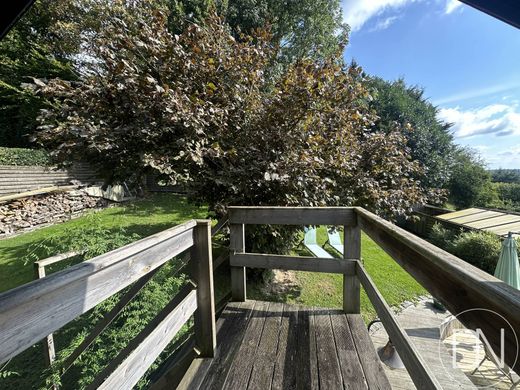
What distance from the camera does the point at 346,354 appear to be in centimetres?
167

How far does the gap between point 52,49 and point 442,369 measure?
49.3 feet

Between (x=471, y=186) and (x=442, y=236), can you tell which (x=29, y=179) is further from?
(x=471, y=186)

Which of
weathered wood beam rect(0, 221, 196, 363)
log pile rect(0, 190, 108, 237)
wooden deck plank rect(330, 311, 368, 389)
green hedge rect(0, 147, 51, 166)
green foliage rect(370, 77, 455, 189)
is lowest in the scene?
wooden deck plank rect(330, 311, 368, 389)

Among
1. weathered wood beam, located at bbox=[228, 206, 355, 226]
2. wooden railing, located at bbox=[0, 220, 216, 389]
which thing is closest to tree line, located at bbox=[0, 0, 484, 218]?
weathered wood beam, located at bbox=[228, 206, 355, 226]

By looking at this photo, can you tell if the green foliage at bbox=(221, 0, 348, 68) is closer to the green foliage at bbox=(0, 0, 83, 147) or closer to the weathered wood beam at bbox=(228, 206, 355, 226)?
the green foliage at bbox=(0, 0, 83, 147)

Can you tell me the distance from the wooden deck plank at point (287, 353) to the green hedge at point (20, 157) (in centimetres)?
812

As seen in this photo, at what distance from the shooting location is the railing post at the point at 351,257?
1992 millimetres

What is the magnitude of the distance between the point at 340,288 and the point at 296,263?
2.57m

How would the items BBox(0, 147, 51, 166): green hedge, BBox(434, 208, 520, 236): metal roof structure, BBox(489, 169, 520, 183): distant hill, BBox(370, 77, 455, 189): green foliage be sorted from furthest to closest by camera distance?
BBox(489, 169, 520, 183): distant hill → BBox(370, 77, 455, 189): green foliage → BBox(434, 208, 520, 236): metal roof structure → BBox(0, 147, 51, 166): green hedge

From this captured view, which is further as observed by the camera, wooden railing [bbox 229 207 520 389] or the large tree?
the large tree

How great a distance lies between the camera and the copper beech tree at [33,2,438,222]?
279 cm

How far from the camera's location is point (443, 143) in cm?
1311

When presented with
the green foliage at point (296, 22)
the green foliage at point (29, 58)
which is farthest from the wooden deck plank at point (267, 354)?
the green foliage at point (29, 58)

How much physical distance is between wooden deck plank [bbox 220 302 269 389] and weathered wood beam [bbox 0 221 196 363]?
36.2 inches
